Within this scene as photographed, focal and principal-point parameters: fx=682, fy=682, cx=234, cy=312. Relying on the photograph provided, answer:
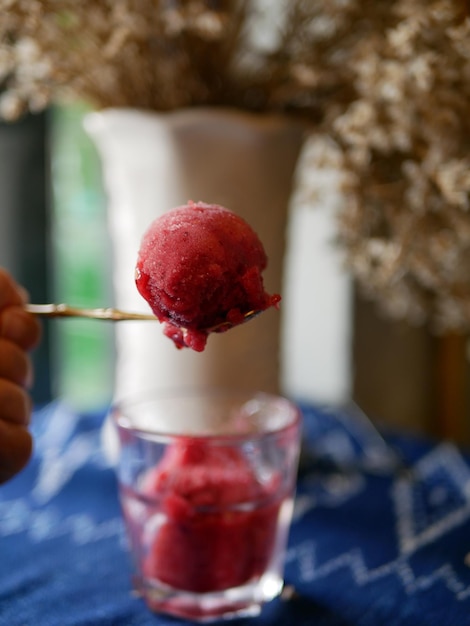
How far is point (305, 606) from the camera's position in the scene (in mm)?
540

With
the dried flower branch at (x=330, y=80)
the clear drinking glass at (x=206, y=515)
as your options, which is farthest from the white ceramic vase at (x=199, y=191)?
the clear drinking glass at (x=206, y=515)

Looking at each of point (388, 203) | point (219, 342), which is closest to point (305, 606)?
point (219, 342)

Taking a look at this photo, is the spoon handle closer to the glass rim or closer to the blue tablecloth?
the glass rim

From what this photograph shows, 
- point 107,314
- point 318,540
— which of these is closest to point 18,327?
point 107,314

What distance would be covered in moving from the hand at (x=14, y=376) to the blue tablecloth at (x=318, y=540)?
13cm

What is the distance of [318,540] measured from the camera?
2.17 ft

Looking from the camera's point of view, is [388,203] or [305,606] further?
[388,203]

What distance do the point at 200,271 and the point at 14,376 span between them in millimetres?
198

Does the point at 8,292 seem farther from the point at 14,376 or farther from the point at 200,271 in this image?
the point at 200,271

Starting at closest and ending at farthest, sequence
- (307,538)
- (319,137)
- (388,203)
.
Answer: (307,538) < (388,203) < (319,137)

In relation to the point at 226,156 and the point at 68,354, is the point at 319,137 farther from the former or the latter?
the point at 68,354

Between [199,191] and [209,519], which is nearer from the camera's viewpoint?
[209,519]

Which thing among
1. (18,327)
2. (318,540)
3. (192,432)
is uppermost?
(18,327)

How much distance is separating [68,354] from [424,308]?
3.46 ft
